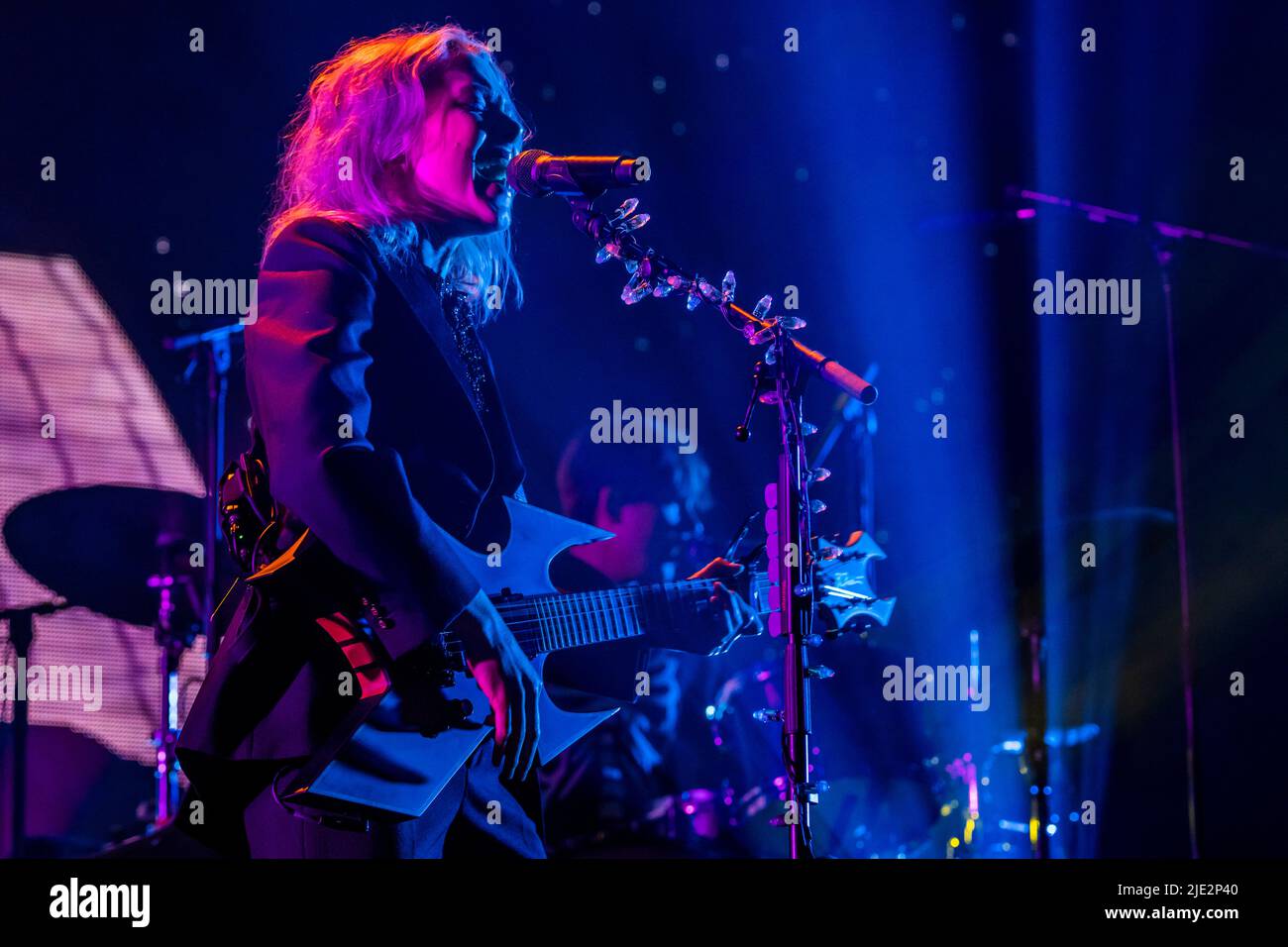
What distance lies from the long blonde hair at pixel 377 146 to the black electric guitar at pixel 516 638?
63cm

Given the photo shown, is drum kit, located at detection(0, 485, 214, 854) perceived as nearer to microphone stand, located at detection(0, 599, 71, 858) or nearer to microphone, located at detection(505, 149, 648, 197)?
microphone stand, located at detection(0, 599, 71, 858)

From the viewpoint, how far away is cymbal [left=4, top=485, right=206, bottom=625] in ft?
9.34

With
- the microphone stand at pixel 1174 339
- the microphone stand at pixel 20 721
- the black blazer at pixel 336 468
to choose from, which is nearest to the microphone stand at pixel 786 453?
the black blazer at pixel 336 468

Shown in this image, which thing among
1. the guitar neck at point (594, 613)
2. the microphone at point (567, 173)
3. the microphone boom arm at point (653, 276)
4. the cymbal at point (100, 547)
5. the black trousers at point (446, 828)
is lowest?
the black trousers at point (446, 828)

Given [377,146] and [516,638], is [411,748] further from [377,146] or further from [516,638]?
[377,146]

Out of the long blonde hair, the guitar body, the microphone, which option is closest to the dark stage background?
the long blonde hair

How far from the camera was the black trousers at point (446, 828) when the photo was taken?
2.31 metres

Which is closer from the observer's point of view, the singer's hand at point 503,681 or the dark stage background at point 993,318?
the singer's hand at point 503,681

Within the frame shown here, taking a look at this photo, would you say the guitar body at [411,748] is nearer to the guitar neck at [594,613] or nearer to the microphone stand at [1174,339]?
the guitar neck at [594,613]

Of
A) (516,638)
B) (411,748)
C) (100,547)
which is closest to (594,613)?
(516,638)

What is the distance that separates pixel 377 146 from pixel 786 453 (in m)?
1.16

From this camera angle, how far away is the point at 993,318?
307cm

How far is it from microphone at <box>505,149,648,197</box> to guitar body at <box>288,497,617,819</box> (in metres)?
0.72
